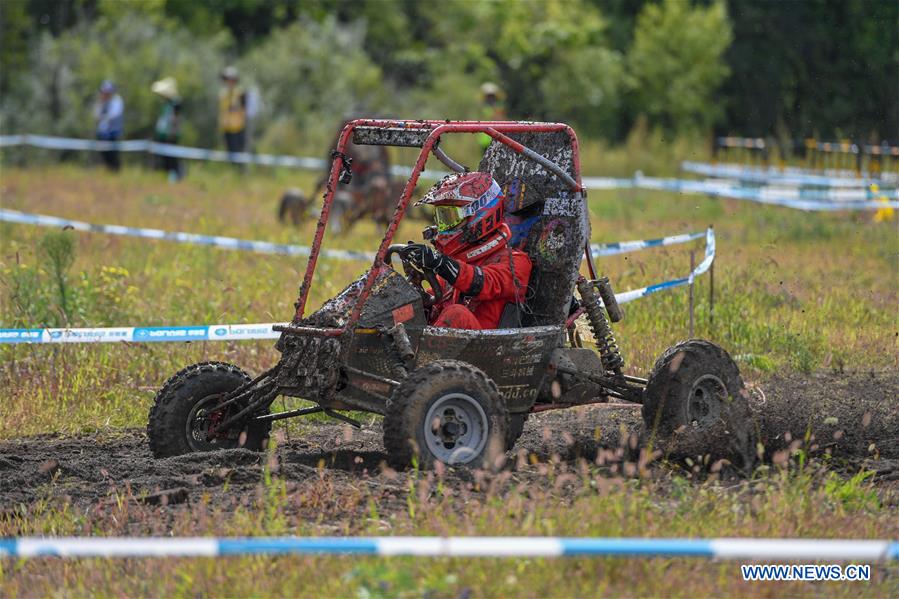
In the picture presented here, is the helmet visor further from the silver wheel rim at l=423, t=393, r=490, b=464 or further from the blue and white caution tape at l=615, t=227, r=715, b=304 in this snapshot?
the blue and white caution tape at l=615, t=227, r=715, b=304

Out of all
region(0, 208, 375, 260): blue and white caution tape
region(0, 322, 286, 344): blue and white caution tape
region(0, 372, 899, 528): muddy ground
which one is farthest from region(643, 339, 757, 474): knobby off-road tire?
region(0, 208, 375, 260): blue and white caution tape

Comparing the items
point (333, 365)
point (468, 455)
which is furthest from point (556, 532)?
point (333, 365)

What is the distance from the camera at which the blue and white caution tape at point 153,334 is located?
31.0 feet

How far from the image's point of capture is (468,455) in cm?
721

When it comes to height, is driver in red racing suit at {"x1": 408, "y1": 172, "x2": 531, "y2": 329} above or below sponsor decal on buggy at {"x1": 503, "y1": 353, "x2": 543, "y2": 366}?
above

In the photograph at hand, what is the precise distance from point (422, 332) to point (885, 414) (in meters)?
3.43

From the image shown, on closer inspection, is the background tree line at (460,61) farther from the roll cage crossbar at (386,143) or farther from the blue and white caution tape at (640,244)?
the roll cage crossbar at (386,143)

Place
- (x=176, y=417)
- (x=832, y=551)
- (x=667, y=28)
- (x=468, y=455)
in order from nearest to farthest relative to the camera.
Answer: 1. (x=832, y=551)
2. (x=468, y=455)
3. (x=176, y=417)
4. (x=667, y=28)

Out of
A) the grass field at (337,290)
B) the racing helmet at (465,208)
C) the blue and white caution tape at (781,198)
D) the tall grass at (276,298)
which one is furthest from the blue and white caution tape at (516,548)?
the blue and white caution tape at (781,198)

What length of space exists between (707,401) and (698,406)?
6 cm

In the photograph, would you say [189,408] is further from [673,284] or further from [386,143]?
[673,284]

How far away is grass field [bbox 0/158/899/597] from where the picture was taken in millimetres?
5383

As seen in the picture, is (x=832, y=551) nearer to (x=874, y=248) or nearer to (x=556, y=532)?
(x=556, y=532)

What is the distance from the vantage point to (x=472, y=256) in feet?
26.4
